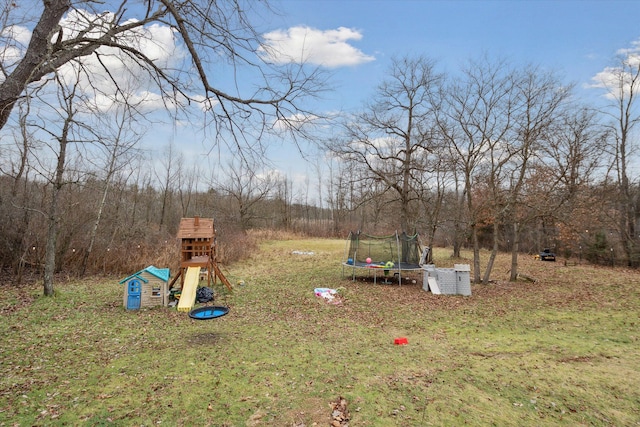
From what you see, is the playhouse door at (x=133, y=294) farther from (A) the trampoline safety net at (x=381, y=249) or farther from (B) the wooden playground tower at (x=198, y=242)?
(A) the trampoline safety net at (x=381, y=249)

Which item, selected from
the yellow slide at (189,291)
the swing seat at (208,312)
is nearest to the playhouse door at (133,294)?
the yellow slide at (189,291)

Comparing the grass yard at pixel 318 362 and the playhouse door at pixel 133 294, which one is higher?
the playhouse door at pixel 133 294

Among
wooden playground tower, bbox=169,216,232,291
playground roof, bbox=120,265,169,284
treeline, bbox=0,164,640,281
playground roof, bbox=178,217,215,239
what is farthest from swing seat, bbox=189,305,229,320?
treeline, bbox=0,164,640,281

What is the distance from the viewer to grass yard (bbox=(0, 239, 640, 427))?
3.54 meters

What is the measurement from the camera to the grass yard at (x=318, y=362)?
3545 mm

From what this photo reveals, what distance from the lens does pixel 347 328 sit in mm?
6559

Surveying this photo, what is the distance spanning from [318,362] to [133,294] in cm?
488

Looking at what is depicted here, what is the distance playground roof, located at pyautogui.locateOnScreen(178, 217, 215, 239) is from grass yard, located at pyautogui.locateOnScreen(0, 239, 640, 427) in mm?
1931

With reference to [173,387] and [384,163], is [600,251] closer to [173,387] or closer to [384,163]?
[384,163]

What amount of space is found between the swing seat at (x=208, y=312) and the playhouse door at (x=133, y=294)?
4.12 ft

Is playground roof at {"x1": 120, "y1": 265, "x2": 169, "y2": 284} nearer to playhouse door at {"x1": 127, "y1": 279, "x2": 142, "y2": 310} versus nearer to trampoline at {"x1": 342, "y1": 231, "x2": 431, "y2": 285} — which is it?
playhouse door at {"x1": 127, "y1": 279, "x2": 142, "y2": 310}

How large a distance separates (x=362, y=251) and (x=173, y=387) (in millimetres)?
8904

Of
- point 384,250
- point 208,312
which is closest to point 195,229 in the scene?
point 208,312

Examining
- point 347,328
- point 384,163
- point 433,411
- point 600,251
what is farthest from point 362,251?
point 600,251
